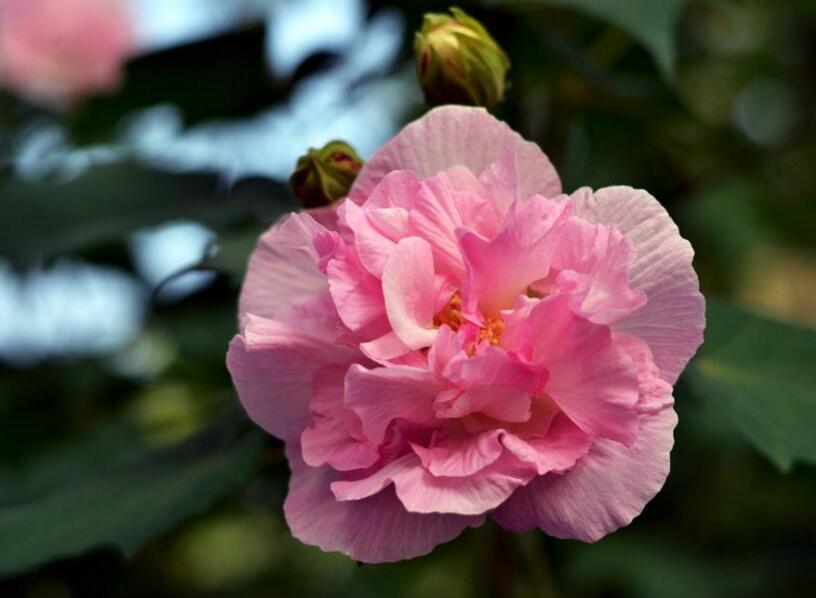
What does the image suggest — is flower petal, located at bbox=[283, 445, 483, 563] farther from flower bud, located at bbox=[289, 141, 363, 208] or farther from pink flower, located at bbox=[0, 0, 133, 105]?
pink flower, located at bbox=[0, 0, 133, 105]

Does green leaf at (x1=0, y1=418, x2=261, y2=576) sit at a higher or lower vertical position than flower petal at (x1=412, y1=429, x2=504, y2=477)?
lower

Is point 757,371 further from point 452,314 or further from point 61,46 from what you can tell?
point 61,46

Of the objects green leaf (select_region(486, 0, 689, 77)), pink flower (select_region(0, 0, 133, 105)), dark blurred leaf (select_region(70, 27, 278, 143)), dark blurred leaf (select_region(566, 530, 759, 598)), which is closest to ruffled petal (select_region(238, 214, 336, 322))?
green leaf (select_region(486, 0, 689, 77))

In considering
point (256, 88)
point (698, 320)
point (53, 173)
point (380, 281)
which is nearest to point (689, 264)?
point (698, 320)

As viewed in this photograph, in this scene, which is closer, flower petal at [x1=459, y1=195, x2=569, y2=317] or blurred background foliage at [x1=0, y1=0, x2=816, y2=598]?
flower petal at [x1=459, y1=195, x2=569, y2=317]

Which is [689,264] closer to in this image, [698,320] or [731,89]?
[698,320]

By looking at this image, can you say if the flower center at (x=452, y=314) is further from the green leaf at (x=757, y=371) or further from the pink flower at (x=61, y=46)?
the pink flower at (x=61, y=46)
